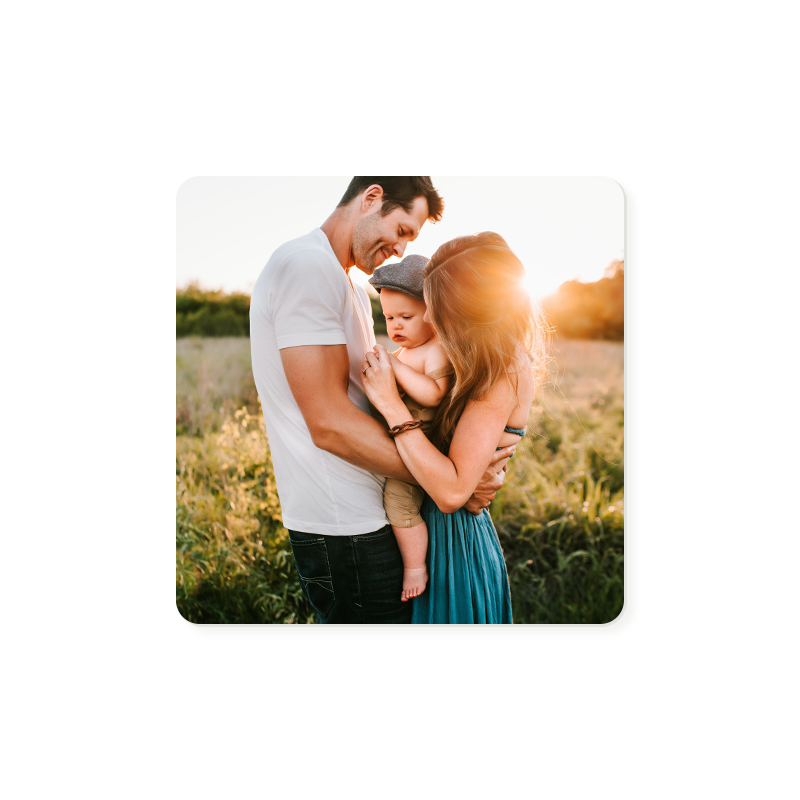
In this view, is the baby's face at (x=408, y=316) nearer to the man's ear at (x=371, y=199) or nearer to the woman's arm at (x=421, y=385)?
the woman's arm at (x=421, y=385)

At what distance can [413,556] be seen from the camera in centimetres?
230

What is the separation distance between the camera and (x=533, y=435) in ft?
7.92

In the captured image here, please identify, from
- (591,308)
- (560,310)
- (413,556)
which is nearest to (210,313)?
(413,556)

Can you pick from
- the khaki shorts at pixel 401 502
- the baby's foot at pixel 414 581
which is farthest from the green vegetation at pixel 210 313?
the baby's foot at pixel 414 581

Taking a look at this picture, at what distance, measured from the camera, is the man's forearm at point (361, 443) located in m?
2.19

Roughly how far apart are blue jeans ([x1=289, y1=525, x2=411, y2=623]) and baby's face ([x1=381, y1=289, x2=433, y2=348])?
64 centimetres

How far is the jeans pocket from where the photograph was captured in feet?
7.66

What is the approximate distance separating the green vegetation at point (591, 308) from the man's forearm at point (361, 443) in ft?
2.33

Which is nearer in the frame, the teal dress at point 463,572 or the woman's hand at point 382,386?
the woman's hand at point 382,386

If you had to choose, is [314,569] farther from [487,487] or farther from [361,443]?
[487,487]

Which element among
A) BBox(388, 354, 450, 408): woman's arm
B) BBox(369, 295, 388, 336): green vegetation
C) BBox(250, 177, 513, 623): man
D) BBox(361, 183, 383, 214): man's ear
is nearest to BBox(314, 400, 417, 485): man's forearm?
BBox(250, 177, 513, 623): man
